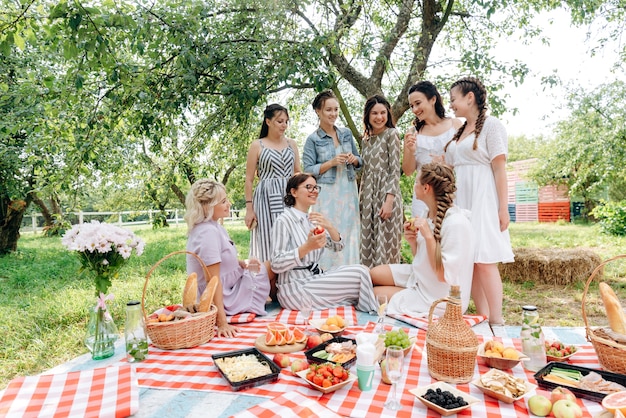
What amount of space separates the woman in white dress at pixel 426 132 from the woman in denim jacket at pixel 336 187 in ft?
2.67

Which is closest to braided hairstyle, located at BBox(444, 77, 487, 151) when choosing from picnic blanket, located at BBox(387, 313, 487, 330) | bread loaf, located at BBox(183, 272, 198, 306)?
picnic blanket, located at BBox(387, 313, 487, 330)

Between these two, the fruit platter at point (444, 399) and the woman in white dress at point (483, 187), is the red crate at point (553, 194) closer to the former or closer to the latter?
the woman in white dress at point (483, 187)

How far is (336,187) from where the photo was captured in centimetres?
521

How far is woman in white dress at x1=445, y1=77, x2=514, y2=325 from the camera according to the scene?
369cm

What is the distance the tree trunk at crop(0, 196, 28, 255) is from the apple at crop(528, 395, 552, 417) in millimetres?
14100

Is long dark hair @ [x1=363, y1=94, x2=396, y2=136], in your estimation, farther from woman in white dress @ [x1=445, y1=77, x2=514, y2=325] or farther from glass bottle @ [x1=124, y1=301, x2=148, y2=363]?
glass bottle @ [x1=124, y1=301, x2=148, y2=363]

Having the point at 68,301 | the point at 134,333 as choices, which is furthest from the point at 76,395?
the point at 68,301

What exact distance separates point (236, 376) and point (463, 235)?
200 centimetres

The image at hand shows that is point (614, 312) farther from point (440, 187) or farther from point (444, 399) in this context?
point (440, 187)

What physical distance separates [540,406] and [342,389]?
1.00 meters

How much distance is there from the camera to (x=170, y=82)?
5012mm

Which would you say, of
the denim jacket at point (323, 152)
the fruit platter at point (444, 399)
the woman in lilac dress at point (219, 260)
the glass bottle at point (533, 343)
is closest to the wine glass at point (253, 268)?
the woman in lilac dress at point (219, 260)

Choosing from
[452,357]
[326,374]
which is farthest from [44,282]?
[452,357]

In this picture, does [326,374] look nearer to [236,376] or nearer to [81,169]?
[236,376]
